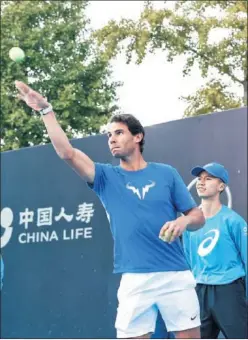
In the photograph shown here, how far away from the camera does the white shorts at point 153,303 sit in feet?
13.0

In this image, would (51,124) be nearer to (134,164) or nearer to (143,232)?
(134,164)

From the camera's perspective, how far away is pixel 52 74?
69.7 feet

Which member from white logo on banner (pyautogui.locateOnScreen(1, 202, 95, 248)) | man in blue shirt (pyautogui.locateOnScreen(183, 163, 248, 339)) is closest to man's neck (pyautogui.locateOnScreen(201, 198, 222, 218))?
man in blue shirt (pyautogui.locateOnScreen(183, 163, 248, 339))

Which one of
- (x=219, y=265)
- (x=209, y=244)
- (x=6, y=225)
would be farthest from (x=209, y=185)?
(x=6, y=225)

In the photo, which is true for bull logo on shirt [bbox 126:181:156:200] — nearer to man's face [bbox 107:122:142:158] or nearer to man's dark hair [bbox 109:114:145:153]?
man's face [bbox 107:122:142:158]

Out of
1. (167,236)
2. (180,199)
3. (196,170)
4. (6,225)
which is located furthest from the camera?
(6,225)

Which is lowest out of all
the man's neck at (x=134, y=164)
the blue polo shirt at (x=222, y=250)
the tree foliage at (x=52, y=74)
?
the blue polo shirt at (x=222, y=250)

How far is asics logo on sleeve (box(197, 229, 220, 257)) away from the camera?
548 centimetres

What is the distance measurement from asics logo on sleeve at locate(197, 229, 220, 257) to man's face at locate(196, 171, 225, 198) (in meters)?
0.25

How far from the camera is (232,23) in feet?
61.1

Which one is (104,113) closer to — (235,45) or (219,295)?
(235,45)

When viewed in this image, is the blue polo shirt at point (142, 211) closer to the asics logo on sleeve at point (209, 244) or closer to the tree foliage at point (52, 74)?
the asics logo on sleeve at point (209, 244)

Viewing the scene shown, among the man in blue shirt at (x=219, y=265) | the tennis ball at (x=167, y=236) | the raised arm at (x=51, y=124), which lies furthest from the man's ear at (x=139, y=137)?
the man in blue shirt at (x=219, y=265)

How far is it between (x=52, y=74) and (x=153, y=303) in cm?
1765
